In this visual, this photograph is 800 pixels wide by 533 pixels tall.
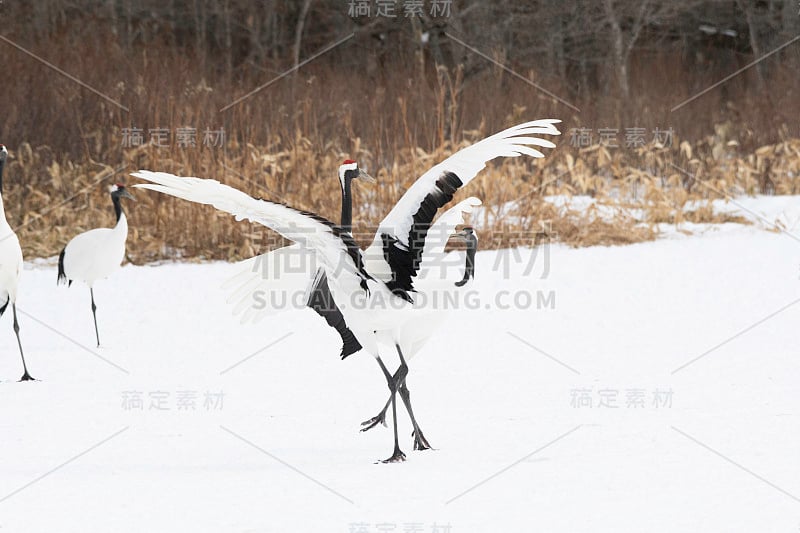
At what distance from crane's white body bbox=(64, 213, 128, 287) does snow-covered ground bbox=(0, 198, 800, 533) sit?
506 mm

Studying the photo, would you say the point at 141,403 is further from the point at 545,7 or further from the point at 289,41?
the point at 289,41

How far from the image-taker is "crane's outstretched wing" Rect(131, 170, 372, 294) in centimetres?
384

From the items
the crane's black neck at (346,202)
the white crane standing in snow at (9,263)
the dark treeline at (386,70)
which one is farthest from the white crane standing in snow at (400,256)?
the dark treeline at (386,70)

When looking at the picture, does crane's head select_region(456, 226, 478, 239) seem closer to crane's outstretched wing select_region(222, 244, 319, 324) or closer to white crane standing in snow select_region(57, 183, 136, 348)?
crane's outstretched wing select_region(222, 244, 319, 324)

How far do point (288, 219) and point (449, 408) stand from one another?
1947 mm

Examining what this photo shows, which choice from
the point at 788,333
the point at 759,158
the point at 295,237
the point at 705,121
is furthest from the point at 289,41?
the point at 295,237

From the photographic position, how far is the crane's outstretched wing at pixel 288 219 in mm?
3836

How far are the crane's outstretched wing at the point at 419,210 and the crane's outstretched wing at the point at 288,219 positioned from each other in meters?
0.20

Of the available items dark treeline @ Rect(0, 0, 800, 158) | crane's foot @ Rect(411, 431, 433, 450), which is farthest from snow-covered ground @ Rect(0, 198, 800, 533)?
dark treeline @ Rect(0, 0, 800, 158)

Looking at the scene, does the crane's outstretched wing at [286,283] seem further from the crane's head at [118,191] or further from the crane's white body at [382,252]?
the crane's head at [118,191]

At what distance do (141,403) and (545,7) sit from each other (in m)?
12.5

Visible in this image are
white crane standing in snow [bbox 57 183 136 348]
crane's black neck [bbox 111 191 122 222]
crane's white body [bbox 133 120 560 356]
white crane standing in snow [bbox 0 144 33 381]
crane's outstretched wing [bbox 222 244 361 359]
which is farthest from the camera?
crane's black neck [bbox 111 191 122 222]

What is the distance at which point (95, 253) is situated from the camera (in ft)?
23.6

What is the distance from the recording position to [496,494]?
405 cm
